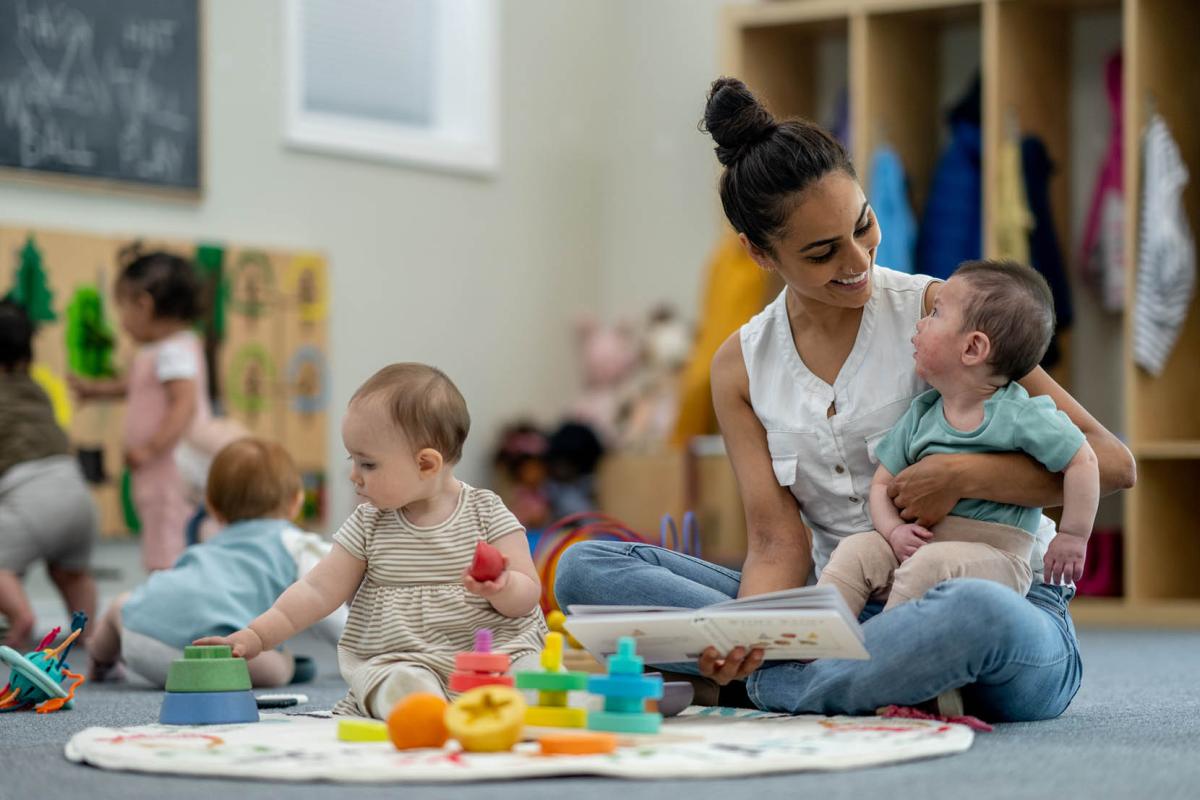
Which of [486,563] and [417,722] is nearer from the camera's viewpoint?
A: [417,722]

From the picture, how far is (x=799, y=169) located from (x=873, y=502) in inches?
15.7

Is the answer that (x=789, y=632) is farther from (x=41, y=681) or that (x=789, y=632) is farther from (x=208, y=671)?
(x=41, y=681)

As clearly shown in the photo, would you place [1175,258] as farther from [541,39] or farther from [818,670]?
[818,670]

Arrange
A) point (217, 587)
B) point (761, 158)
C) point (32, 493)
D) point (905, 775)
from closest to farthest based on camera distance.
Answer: point (905, 775)
point (761, 158)
point (217, 587)
point (32, 493)

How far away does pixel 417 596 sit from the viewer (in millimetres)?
1998

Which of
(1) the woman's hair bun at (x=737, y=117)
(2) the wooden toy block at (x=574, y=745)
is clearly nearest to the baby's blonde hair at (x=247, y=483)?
(1) the woman's hair bun at (x=737, y=117)

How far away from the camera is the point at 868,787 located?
1.49m

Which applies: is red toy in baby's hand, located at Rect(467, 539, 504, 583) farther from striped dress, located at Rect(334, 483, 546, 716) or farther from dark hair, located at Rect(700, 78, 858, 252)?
dark hair, located at Rect(700, 78, 858, 252)

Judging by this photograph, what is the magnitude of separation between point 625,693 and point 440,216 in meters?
3.51

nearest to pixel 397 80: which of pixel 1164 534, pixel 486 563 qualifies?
pixel 1164 534

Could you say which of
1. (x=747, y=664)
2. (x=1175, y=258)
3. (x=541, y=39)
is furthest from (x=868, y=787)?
(x=541, y=39)

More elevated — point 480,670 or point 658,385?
point 658,385

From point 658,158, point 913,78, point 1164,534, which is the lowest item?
point 1164,534

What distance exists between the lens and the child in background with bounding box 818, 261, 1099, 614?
75.0 inches
